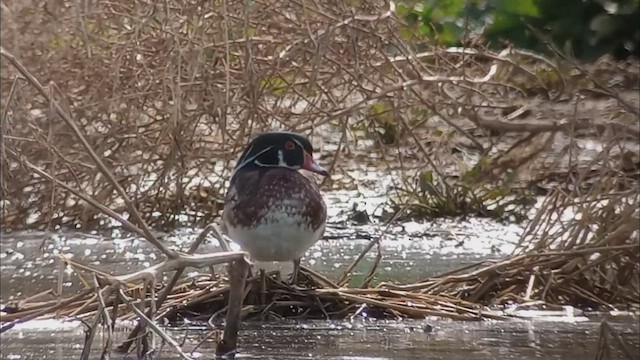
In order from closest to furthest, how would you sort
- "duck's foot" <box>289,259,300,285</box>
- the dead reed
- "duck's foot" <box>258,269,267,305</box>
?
1. "duck's foot" <box>258,269,267,305</box>
2. "duck's foot" <box>289,259,300,285</box>
3. the dead reed

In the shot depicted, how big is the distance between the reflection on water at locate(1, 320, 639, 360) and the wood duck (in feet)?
1.16

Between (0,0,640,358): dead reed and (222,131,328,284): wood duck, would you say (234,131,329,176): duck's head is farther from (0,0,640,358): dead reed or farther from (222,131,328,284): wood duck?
(0,0,640,358): dead reed

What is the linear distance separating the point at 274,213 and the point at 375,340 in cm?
79

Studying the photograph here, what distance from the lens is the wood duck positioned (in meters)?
5.31

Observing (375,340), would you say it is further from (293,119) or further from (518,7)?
(518,7)

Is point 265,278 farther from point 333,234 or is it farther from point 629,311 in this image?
point 333,234

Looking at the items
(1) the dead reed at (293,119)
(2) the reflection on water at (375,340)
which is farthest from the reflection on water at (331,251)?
(2) the reflection on water at (375,340)

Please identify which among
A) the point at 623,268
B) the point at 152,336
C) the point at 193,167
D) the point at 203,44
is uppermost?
the point at 203,44

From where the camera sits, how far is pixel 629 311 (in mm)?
5441

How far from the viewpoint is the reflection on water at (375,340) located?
4508mm

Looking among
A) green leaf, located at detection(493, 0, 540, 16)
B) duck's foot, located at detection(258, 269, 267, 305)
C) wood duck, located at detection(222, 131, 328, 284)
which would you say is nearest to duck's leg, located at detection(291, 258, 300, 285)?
wood duck, located at detection(222, 131, 328, 284)

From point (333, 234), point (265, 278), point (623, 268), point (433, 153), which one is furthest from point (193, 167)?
point (623, 268)

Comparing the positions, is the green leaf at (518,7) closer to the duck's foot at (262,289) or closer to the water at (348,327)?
the water at (348,327)

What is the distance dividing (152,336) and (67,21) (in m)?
3.10
